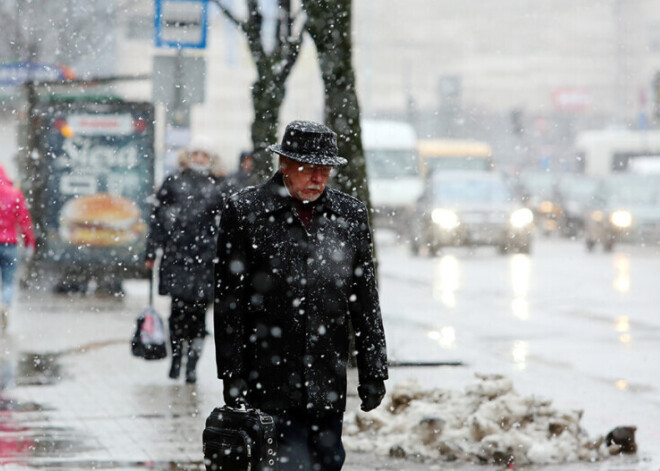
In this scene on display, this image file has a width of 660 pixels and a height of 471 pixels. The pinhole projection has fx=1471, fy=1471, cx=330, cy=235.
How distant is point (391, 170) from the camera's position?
36.0m

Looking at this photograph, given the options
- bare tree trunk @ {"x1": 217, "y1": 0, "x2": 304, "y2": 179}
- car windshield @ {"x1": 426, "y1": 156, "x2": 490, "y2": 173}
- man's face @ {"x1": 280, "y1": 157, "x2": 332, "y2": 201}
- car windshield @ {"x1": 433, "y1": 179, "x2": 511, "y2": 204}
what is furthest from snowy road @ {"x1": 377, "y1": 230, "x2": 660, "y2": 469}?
car windshield @ {"x1": 426, "y1": 156, "x2": 490, "y2": 173}

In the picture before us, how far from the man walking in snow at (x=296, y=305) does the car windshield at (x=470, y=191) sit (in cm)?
2363

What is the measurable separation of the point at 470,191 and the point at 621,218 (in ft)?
9.92

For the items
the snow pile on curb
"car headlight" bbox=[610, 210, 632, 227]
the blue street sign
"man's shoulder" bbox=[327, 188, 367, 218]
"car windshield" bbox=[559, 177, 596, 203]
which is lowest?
"car windshield" bbox=[559, 177, 596, 203]

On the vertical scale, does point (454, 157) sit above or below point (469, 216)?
above

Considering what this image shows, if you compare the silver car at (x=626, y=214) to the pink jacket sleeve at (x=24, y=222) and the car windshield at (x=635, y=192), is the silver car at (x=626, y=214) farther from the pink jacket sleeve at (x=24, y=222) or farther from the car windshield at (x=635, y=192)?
the pink jacket sleeve at (x=24, y=222)

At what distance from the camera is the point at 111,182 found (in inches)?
687

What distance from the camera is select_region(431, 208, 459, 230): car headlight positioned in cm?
2792

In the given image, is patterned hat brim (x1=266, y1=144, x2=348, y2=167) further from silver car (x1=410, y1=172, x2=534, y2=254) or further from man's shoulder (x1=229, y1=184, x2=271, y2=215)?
silver car (x1=410, y1=172, x2=534, y2=254)

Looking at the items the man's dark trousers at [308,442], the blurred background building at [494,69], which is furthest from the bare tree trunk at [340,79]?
the blurred background building at [494,69]

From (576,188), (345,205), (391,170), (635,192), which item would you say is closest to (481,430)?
(345,205)

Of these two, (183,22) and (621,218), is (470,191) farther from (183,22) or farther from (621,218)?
(183,22)

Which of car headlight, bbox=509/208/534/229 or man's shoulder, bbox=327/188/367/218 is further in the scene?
car headlight, bbox=509/208/534/229

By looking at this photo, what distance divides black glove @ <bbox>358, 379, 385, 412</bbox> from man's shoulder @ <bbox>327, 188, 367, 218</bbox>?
A: 22.0 inches
